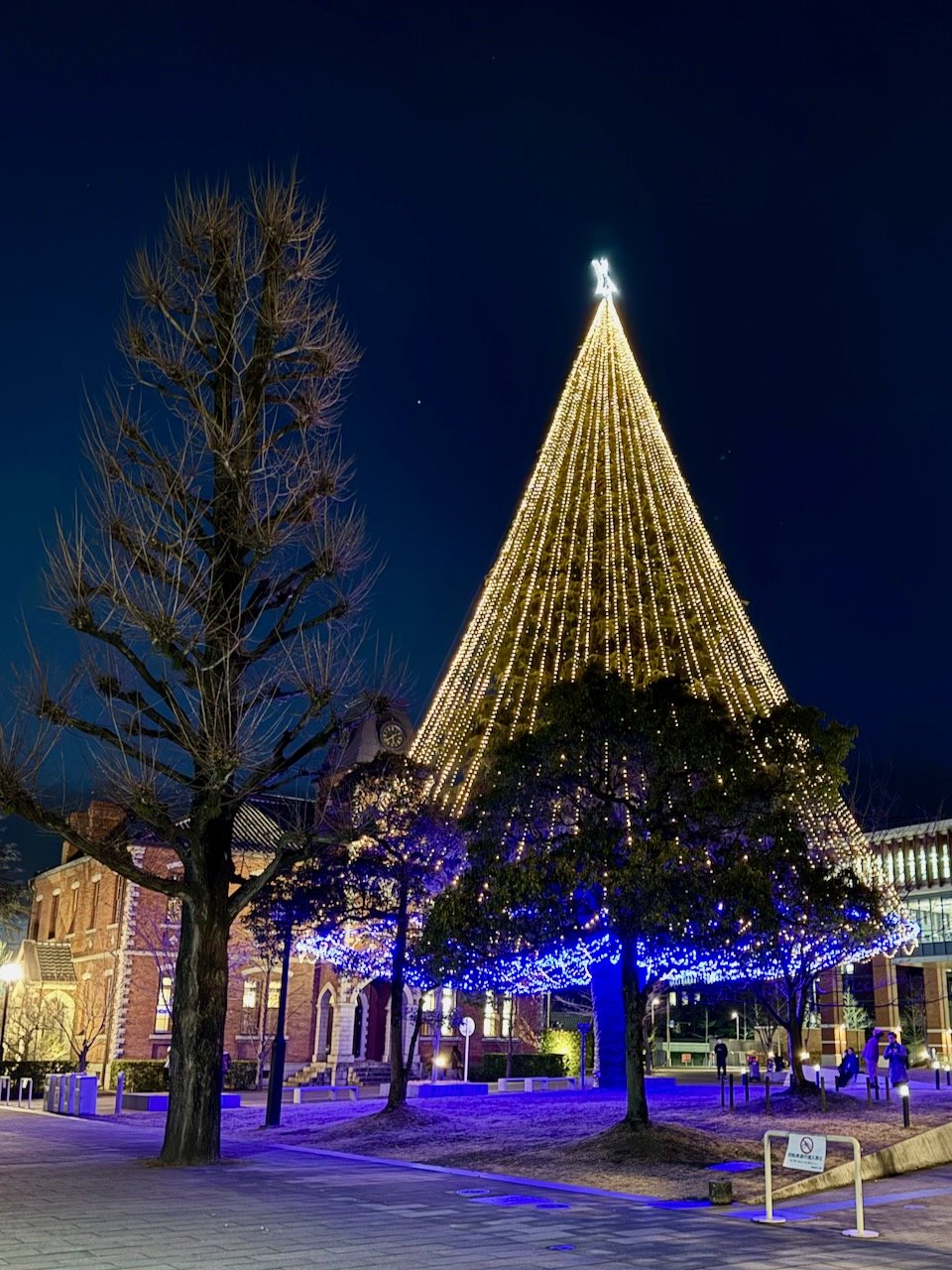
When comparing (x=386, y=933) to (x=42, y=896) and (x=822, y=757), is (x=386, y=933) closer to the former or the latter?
(x=822, y=757)

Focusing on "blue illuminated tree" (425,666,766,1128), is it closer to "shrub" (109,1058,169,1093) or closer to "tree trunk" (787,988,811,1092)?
"tree trunk" (787,988,811,1092)

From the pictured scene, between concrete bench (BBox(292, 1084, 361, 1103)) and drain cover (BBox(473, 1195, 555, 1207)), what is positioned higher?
drain cover (BBox(473, 1195, 555, 1207))

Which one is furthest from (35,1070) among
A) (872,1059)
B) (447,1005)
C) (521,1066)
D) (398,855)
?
(872,1059)

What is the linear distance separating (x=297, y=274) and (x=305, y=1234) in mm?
14134

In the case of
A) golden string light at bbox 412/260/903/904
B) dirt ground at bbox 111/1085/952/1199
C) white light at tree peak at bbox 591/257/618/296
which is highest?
white light at tree peak at bbox 591/257/618/296

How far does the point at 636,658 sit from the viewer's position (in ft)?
93.5

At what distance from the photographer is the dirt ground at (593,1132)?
52.2 feet

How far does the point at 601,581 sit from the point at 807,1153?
56.4 feet

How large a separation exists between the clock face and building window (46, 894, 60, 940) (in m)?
17.7

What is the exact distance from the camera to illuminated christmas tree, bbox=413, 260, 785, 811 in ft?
88.2

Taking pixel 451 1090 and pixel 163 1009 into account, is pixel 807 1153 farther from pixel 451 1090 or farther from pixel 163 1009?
pixel 163 1009

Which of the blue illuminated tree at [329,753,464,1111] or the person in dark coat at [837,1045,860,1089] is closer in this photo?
the blue illuminated tree at [329,753,464,1111]

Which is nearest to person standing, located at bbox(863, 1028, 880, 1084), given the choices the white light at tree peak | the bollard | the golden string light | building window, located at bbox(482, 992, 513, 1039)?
the golden string light

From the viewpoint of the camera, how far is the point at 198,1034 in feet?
55.1
